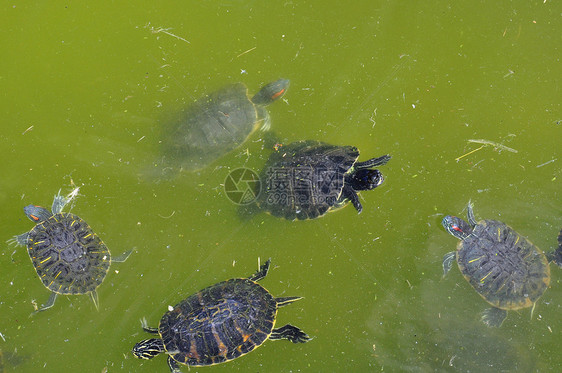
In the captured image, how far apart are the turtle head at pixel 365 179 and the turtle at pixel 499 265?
77 cm

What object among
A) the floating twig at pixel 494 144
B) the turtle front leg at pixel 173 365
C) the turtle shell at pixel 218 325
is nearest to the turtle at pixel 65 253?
the turtle shell at pixel 218 325

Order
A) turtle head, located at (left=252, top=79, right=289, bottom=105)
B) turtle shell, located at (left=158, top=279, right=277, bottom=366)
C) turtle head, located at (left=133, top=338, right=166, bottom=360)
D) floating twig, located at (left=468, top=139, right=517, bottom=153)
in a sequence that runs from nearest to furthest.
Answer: turtle shell, located at (left=158, top=279, right=277, bottom=366) → turtle head, located at (left=133, top=338, right=166, bottom=360) → turtle head, located at (left=252, top=79, right=289, bottom=105) → floating twig, located at (left=468, top=139, right=517, bottom=153)

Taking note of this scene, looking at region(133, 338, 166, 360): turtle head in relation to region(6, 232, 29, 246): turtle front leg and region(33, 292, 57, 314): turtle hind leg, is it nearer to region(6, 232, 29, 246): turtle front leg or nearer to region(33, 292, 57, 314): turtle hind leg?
region(33, 292, 57, 314): turtle hind leg

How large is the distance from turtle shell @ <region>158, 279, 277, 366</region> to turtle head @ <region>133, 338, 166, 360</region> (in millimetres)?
82

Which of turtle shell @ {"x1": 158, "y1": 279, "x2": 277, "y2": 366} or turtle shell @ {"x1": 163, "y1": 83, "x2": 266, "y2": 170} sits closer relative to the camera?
turtle shell @ {"x1": 158, "y1": 279, "x2": 277, "y2": 366}

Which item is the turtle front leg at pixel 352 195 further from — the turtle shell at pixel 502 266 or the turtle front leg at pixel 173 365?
the turtle front leg at pixel 173 365

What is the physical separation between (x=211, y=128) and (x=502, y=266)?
283 cm

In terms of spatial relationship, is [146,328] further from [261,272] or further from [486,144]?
[486,144]

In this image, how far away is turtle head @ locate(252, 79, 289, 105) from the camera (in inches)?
148

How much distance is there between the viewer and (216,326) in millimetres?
3369

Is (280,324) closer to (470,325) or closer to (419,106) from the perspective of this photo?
(470,325)

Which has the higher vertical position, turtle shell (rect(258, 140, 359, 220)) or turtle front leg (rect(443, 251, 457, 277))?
turtle shell (rect(258, 140, 359, 220))

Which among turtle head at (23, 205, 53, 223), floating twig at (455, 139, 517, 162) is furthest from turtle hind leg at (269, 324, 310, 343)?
turtle head at (23, 205, 53, 223)

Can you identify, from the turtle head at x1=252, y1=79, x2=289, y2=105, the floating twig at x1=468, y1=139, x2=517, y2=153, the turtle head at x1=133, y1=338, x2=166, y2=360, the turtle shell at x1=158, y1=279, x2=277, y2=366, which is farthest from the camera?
the floating twig at x1=468, y1=139, x2=517, y2=153
